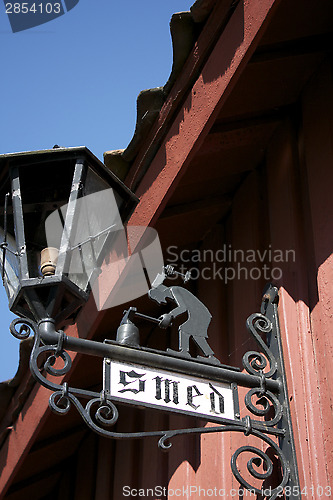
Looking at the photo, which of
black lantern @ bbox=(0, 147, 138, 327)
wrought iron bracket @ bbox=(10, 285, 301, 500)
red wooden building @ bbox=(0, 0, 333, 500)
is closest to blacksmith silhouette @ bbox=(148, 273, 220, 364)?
wrought iron bracket @ bbox=(10, 285, 301, 500)

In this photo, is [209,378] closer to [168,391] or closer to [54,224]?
[168,391]

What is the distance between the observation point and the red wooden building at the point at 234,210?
358 centimetres

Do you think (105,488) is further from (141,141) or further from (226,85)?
(226,85)

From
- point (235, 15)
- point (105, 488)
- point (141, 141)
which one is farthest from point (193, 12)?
point (105, 488)

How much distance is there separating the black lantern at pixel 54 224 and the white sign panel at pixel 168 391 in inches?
12.9

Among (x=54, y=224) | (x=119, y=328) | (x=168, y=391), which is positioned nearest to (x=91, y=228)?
(x=54, y=224)

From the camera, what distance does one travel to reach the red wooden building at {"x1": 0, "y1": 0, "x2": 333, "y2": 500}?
11.8 ft

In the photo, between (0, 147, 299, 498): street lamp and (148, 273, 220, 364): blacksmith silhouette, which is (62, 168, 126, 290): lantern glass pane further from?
(148, 273, 220, 364): blacksmith silhouette

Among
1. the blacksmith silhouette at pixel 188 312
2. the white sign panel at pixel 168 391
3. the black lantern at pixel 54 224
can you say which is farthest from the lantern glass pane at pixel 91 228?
the white sign panel at pixel 168 391

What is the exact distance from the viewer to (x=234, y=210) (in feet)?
15.2

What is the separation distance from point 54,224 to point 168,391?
0.88 m

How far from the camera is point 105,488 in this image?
5.14 meters

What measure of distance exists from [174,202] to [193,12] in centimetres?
110

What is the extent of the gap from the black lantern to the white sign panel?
0.33 meters
